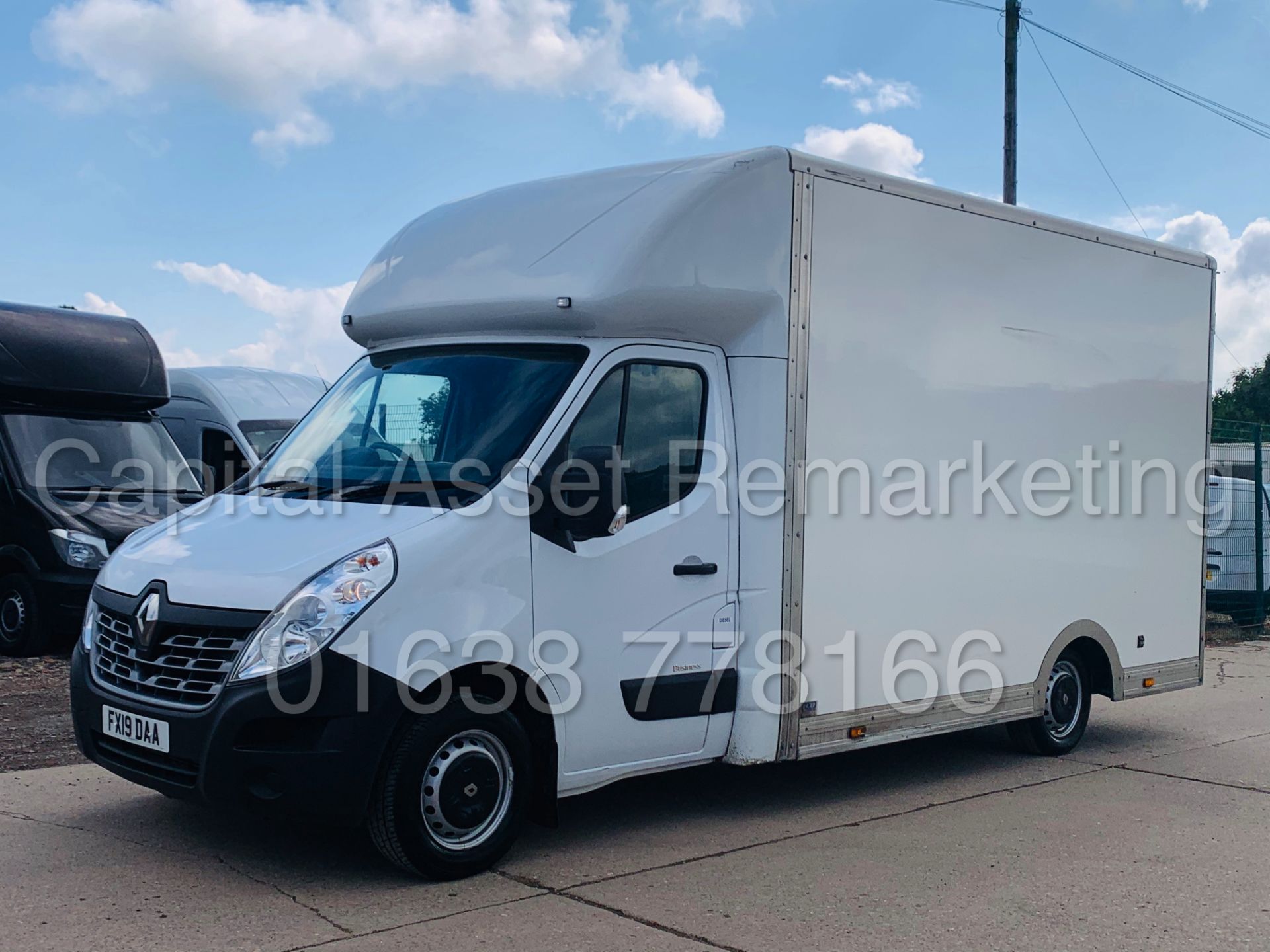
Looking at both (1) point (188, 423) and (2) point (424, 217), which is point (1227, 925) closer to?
(2) point (424, 217)

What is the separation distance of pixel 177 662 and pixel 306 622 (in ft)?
2.05

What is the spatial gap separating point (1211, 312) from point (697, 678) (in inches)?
206

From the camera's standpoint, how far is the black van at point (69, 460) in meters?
11.0

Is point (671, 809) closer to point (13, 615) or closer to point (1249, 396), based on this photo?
point (13, 615)

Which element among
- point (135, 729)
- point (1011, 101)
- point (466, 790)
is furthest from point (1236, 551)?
point (135, 729)

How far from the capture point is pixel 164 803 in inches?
258

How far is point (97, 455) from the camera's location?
Answer: 39.5 ft

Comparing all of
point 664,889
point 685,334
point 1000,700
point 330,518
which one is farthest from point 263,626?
point 1000,700

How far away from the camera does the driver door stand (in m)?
5.84

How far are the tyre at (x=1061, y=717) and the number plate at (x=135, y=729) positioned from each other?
17.0 feet

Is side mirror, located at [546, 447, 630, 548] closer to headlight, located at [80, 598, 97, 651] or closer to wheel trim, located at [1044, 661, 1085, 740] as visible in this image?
headlight, located at [80, 598, 97, 651]

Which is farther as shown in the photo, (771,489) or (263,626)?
(771,489)

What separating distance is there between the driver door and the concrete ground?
0.55 m

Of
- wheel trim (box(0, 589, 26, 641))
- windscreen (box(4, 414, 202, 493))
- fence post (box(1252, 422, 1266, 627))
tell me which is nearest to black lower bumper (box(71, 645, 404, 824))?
wheel trim (box(0, 589, 26, 641))
